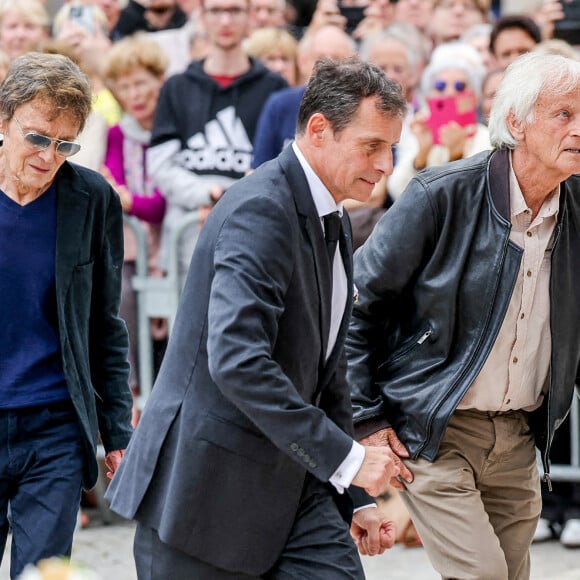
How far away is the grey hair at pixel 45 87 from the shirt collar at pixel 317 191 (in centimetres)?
82

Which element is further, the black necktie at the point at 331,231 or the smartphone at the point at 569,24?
the smartphone at the point at 569,24

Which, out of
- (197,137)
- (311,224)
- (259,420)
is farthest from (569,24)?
(259,420)

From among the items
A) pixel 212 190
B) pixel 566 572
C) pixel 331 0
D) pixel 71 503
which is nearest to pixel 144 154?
pixel 212 190

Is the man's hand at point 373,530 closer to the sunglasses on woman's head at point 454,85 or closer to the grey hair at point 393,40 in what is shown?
the sunglasses on woman's head at point 454,85

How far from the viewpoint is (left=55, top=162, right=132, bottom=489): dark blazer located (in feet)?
13.1

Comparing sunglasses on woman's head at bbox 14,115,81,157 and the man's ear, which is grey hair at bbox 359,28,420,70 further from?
the man's ear

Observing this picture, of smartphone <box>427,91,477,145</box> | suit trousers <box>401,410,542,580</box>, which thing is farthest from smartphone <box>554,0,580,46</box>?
suit trousers <box>401,410,542,580</box>

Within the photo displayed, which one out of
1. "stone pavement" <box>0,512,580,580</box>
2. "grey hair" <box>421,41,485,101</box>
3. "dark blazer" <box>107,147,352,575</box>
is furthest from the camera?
"grey hair" <box>421,41,485,101</box>

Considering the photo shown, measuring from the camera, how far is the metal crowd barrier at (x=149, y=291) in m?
6.81

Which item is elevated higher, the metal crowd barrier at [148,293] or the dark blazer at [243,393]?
the dark blazer at [243,393]

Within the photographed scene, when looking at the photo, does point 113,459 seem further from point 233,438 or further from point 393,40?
point 393,40

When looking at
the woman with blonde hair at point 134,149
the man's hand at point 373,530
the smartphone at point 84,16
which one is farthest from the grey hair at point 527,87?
the smartphone at point 84,16

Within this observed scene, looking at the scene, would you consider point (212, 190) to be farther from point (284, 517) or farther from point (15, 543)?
point (284, 517)

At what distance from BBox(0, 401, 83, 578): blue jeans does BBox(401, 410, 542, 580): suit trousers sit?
1056 mm
